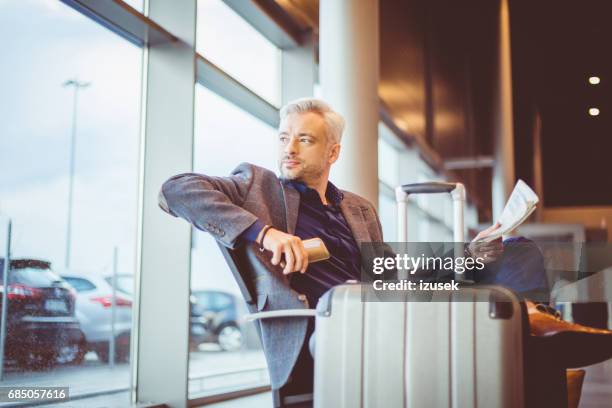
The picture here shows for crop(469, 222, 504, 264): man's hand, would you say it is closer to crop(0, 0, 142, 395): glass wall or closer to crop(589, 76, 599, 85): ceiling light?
crop(0, 0, 142, 395): glass wall

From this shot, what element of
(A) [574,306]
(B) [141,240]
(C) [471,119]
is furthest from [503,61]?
(B) [141,240]

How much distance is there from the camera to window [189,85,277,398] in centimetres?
410

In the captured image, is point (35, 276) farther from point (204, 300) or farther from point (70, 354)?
point (204, 300)

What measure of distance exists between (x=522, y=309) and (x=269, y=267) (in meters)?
0.59

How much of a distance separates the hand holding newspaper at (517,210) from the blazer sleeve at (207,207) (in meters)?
0.54

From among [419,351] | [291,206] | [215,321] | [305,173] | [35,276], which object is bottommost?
[215,321]

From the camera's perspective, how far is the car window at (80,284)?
2.89 meters

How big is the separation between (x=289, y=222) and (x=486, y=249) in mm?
534

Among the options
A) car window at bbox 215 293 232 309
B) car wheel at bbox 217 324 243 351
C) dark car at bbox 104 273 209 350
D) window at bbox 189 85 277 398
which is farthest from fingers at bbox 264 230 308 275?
car wheel at bbox 217 324 243 351

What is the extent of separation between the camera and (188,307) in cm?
330

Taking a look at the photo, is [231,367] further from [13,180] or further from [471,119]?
[471,119]

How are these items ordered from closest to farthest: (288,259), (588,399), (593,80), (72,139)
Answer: (288,259) < (72,139) < (588,399) < (593,80)

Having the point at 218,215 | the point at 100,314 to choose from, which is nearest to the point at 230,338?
the point at 100,314

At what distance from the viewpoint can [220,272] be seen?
445 centimetres
